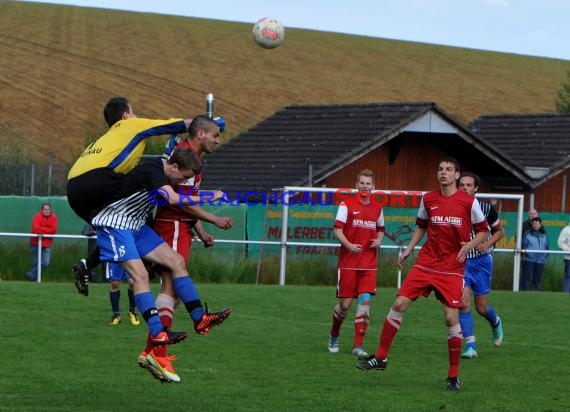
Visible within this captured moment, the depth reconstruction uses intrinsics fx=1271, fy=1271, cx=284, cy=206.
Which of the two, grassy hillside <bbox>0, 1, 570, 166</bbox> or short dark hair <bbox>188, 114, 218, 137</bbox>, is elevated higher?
grassy hillside <bbox>0, 1, 570, 166</bbox>

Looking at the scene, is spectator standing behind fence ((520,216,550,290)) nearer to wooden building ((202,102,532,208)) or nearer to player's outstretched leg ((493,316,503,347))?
wooden building ((202,102,532,208))

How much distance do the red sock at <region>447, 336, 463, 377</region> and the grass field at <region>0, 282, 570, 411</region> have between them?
0.20 m

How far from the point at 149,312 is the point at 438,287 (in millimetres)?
2874

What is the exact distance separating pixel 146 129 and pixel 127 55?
5618 cm

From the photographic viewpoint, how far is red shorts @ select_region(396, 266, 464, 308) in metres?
11.6

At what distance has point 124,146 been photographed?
10.1 metres

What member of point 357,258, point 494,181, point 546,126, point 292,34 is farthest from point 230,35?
point 357,258

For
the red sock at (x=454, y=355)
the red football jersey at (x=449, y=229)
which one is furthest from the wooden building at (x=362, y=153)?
the red sock at (x=454, y=355)

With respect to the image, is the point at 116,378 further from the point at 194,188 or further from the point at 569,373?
the point at 569,373

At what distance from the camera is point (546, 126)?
133 ft

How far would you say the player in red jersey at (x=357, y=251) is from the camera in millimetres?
14047

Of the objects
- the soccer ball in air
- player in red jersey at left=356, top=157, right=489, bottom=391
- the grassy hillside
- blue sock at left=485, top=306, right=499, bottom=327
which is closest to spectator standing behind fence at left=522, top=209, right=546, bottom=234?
the soccer ball in air

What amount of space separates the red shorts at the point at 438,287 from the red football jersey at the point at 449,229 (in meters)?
0.06

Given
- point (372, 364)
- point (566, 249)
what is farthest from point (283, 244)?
point (372, 364)
